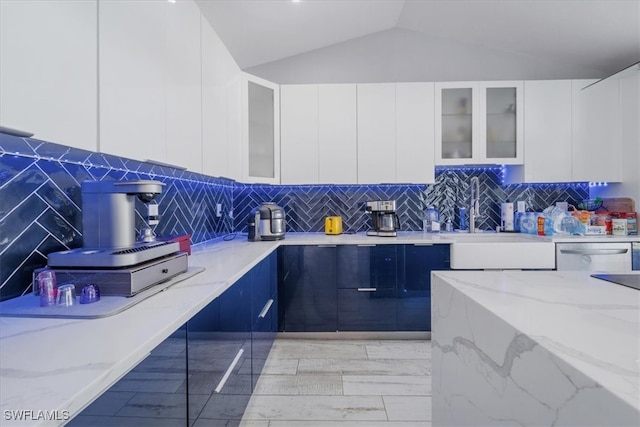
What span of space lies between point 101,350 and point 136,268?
0.41 m

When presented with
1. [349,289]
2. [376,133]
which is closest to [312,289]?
[349,289]

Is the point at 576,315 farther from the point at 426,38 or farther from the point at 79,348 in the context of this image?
the point at 426,38

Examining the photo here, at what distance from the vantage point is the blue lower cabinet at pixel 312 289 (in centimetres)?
245

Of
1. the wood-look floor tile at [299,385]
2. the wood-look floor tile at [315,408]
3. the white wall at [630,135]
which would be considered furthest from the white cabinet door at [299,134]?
the white wall at [630,135]

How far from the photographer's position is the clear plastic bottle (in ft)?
9.41

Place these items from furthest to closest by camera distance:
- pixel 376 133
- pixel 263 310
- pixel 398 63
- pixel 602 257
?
pixel 398 63 < pixel 376 133 < pixel 602 257 < pixel 263 310

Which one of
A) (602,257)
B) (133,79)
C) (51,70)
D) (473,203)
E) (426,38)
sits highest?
(426,38)

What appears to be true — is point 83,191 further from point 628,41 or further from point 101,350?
point 628,41

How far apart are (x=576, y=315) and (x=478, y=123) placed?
2356 mm

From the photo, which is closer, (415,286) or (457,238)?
(415,286)

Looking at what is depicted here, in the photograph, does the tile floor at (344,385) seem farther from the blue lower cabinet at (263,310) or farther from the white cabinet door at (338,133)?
the white cabinet door at (338,133)

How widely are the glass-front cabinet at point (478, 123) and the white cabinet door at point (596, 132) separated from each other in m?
0.48

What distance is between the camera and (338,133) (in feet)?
8.82

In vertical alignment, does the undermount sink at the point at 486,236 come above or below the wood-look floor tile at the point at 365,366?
above
